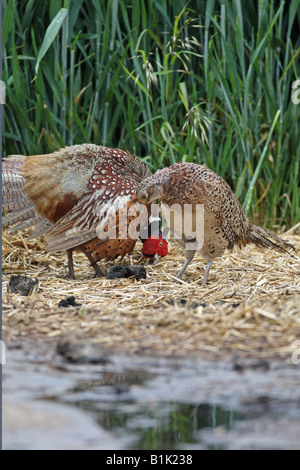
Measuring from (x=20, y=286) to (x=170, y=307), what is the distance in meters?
0.92

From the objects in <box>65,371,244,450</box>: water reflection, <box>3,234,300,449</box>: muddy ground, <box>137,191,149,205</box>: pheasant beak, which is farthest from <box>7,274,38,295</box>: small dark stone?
<box>65,371,244,450</box>: water reflection

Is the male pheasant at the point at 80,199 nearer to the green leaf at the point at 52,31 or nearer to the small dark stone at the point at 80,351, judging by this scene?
the green leaf at the point at 52,31

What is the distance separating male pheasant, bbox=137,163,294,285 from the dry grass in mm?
Answer: 240

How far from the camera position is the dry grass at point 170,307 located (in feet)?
8.39

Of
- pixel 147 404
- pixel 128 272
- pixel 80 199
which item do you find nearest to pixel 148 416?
pixel 147 404

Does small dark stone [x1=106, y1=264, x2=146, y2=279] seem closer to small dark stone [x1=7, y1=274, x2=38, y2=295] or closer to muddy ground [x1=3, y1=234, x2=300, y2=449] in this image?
muddy ground [x1=3, y1=234, x2=300, y2=449]

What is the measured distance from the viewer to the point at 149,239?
448 cm

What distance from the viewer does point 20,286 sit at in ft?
11.6

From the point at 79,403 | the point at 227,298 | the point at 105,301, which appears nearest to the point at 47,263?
the point at 105,301

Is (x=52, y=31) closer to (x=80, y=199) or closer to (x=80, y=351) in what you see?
(x=80, y=199)

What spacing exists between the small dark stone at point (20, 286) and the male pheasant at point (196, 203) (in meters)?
0.86

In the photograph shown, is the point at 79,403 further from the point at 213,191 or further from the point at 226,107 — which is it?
the point at 226,107
